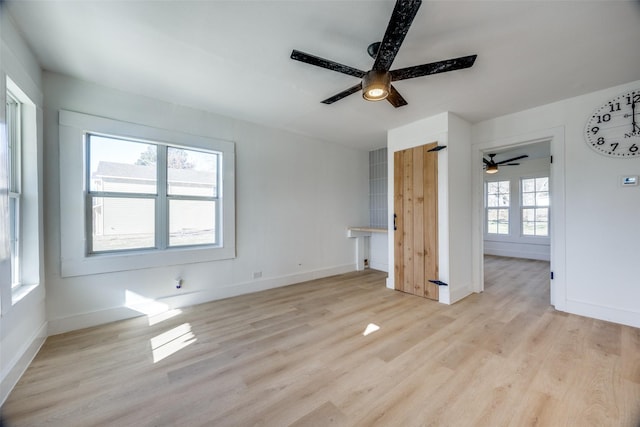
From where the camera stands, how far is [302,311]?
121 inches

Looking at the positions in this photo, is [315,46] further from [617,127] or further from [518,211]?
[518,211]

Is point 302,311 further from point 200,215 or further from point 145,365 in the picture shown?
point 200,215

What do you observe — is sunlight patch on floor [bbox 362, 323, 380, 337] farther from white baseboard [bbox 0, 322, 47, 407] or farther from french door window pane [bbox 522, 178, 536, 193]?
french door window pane [bbox 522, 178, 536, 193]

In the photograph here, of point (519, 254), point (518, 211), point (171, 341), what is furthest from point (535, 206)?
point (171, 341)

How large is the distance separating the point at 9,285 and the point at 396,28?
306 cm

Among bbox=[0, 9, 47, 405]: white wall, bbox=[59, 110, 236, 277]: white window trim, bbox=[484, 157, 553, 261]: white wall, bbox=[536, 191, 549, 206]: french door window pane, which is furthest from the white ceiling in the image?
bbox=[536, 191, 549, 206]: french door window pane

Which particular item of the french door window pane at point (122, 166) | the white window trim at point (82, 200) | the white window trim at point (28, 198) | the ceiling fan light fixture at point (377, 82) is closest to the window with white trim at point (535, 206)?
the ceiling fan light fixture at point (377, 82)

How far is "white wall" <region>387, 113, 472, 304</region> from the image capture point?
3.35 m

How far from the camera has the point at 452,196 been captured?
340cm

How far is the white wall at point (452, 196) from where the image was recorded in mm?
3348

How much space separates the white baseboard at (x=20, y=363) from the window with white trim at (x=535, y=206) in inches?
349

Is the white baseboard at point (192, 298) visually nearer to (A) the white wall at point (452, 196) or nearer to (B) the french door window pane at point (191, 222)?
(B) the french door window pane at point (191, 222)

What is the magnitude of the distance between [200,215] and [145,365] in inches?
75.7

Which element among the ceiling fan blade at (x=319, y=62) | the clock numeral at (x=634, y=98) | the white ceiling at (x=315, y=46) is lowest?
the ceiling fan blade at (x=319, y=62)
